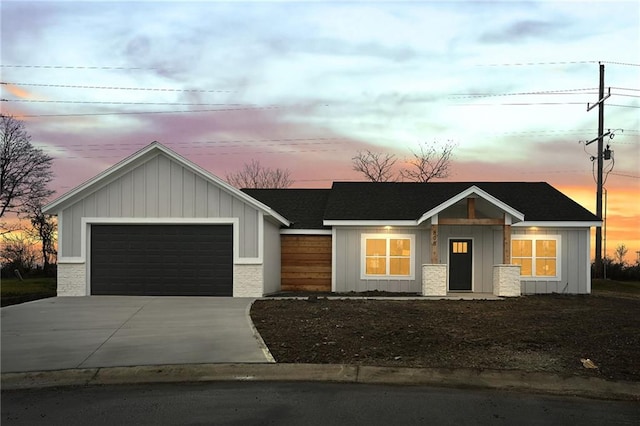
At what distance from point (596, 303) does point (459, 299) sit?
4202 millimetres

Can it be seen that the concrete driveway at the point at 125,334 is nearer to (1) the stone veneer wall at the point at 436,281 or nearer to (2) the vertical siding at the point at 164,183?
(2) the vertical siding at the point at 164,183

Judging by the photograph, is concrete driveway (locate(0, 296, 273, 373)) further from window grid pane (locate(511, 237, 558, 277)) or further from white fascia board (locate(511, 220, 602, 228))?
white fascia board (locate(511, 220, 602, 228))

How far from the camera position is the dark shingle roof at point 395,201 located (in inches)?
784

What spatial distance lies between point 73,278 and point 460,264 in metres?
13.3

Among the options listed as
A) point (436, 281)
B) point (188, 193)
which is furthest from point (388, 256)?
point (188, 193)

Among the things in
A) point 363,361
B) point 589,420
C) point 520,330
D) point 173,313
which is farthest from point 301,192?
point 589,420

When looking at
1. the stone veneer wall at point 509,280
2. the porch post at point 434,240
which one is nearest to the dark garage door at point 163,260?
the porch post at point 434,240

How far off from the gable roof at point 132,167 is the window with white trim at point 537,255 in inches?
370

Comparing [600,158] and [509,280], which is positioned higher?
[600,158]

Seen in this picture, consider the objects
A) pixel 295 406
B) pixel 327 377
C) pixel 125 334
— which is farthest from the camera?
pixel 125 334

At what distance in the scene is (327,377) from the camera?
761 cm

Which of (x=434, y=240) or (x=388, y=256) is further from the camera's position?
(x=388, y=256)

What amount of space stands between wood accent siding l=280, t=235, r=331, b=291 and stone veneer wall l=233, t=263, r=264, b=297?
11.5 feet

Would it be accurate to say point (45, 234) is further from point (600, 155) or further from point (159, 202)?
point (600, 155)
